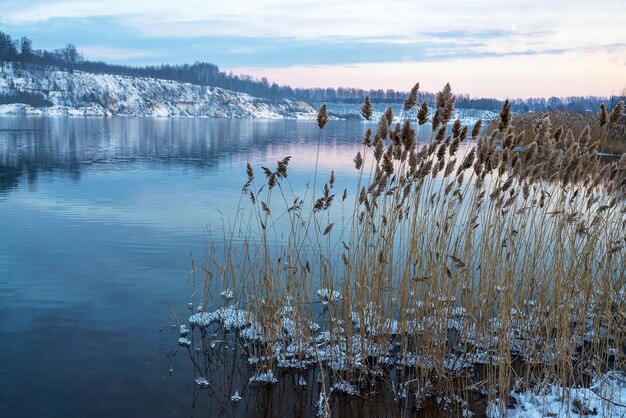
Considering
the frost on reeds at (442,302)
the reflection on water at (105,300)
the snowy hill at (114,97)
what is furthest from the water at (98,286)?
the snowy hill at (114,97)

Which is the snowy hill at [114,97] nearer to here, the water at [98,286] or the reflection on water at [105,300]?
the water at [98,286]

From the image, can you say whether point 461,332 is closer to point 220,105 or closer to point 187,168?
point 187,168

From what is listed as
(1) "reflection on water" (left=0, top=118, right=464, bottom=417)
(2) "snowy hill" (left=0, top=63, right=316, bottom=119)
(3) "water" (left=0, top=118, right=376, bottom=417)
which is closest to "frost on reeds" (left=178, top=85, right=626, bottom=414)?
(1) "reflection on water" (left=0, top=118, right=464, bottom=417)

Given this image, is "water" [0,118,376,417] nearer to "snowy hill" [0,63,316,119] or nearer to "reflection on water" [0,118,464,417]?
"reflection on water" [0,118,464,417]

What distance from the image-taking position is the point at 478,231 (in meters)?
9.74

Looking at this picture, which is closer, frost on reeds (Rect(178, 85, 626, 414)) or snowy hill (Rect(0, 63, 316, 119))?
→ frost on reeds (Rect(178, 85, 626, 414))

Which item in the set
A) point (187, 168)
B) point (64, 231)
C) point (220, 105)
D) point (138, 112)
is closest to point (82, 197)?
point (64, 231)

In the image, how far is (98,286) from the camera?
7.05 m

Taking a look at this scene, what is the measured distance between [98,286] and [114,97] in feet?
408

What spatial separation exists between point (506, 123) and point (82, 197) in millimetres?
11905

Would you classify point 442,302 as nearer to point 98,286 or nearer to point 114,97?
point 98,286

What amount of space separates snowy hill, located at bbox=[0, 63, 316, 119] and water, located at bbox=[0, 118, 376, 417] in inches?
3029

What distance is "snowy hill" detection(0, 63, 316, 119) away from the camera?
9981cm

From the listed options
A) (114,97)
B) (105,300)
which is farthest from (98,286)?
(114,97)
